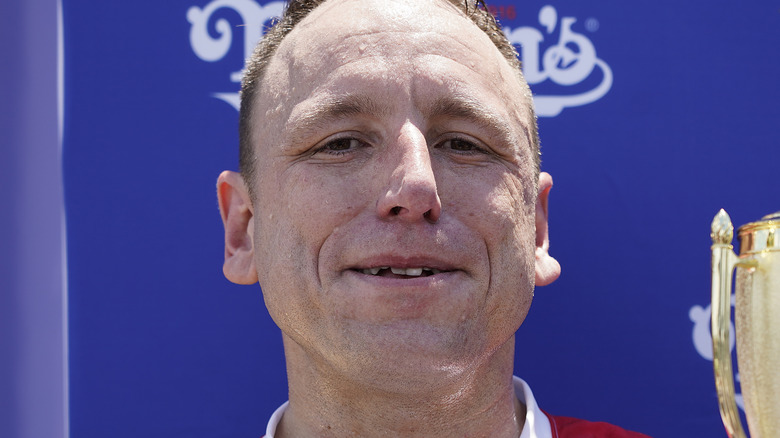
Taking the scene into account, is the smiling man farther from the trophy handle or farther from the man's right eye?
the trophy handle

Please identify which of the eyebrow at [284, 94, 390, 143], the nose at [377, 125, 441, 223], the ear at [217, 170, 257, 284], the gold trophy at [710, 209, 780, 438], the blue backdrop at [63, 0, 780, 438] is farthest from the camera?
the blue backdrop at [63, 0, 780, 438]

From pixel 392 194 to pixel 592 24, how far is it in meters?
1.04

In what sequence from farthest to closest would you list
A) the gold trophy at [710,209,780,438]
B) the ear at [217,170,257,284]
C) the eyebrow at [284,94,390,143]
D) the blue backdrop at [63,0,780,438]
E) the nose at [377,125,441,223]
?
the blue backdrop at [63,0,780,438], the ear at [217,170,257,284], the eyebrow at [284,94,390,143], the nose at [377,125,441,223], the gold trophy at [710,209,780,438]

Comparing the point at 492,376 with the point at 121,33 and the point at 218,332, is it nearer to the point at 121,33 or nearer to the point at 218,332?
the point at 218,332

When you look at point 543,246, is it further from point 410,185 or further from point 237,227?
point 237,227

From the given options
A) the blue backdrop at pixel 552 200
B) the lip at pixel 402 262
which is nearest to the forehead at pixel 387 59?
the lip at pixel 402 262

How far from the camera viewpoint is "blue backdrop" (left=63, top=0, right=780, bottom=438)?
6.45 ft

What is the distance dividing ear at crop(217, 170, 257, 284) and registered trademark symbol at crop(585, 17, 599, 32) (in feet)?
3.44

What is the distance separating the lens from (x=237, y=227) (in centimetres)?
164

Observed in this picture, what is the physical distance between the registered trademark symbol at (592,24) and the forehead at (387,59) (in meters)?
0.53

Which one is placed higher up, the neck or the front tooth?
the front tooth

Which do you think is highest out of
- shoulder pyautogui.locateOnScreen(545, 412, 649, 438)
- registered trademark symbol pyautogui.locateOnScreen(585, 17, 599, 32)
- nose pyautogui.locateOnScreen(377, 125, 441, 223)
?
registered trademark symbol pyautogui.locateOnScreen(585, 17, 599, 32)

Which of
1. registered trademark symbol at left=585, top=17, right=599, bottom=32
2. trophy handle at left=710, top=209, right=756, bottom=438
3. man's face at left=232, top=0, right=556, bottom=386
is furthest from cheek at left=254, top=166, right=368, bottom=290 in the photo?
registered trademark symbol at left=585, top=17, right=599, bottom=32

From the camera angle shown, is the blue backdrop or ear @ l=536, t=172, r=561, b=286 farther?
the blue backdrop
